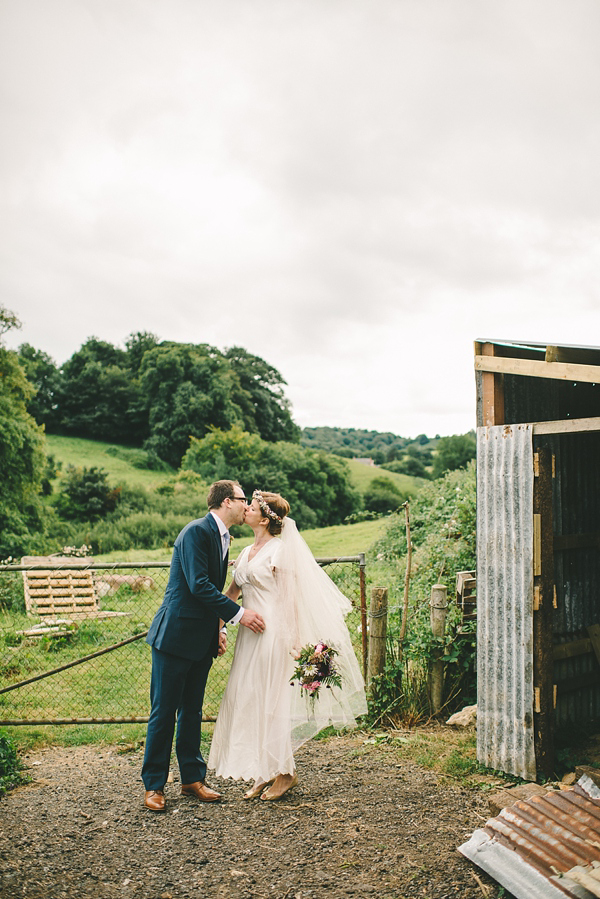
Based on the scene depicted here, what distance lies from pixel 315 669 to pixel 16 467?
2185 cm

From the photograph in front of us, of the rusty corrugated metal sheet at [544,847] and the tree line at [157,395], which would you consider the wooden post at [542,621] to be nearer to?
the rusty corrugated metal sheet at [544,847]

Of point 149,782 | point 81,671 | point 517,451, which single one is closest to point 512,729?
point 517,451

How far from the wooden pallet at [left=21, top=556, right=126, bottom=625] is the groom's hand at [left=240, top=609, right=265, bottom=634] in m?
8.45

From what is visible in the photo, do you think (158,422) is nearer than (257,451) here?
No

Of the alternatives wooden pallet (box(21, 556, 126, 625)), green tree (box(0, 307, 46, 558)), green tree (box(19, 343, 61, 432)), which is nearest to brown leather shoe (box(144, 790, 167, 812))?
wooden pallet (box(21, 556, 126, 625))

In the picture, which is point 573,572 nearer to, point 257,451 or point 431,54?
point 431,54

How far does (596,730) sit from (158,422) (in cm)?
5228

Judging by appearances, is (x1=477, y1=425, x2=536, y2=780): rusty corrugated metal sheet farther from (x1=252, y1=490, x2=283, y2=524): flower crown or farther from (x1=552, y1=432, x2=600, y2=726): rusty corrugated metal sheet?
(x1=252, y1=490, x2=283, y2=524): flower crown

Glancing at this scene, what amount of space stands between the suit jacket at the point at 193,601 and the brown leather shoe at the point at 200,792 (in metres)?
1.02

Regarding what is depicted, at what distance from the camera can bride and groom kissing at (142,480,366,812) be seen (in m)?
4.34

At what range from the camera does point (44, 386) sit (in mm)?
60469

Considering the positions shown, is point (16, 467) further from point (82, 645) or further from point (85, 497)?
point (82, 645)

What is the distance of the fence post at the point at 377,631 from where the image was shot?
5953 millimetres

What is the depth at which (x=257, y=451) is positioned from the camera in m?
47.8
